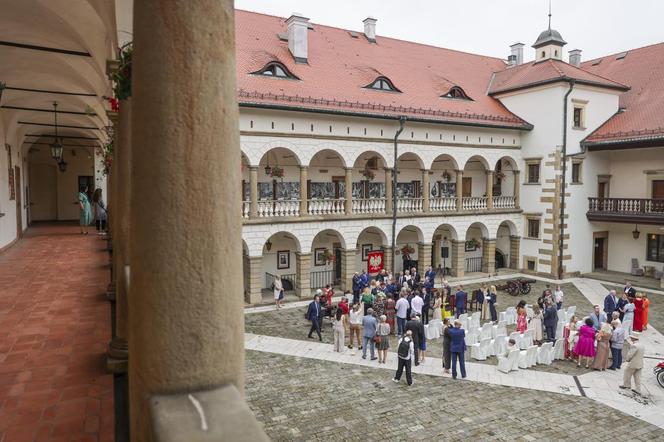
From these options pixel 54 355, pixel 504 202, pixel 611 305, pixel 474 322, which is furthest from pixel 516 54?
pixel 54 355

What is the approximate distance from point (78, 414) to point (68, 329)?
284 centimetres

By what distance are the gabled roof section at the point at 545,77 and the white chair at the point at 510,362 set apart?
61.9 feet

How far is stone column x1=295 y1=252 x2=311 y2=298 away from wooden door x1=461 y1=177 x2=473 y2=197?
12840mm

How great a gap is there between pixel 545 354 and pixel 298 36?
1886 cm

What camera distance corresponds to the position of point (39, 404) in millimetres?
4496

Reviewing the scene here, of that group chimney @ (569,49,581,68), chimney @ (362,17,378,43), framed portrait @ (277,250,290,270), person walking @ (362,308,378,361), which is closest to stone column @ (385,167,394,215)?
framed portrait @ (277,250,290,270)

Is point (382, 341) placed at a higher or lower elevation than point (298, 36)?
lower

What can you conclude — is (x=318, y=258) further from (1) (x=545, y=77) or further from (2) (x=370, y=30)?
(1) (x=545, y=77)

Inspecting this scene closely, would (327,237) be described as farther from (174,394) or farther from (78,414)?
(174,394)

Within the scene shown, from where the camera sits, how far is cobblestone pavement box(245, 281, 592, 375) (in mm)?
13734

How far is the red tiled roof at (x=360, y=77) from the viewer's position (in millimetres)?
22031

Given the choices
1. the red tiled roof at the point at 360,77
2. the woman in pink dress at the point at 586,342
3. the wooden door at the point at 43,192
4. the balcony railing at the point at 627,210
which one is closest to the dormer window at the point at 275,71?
the red tiled roof at the point at 360,77

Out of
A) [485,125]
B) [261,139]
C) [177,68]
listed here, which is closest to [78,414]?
[177,68]

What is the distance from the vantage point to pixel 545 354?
1373 centimetres
